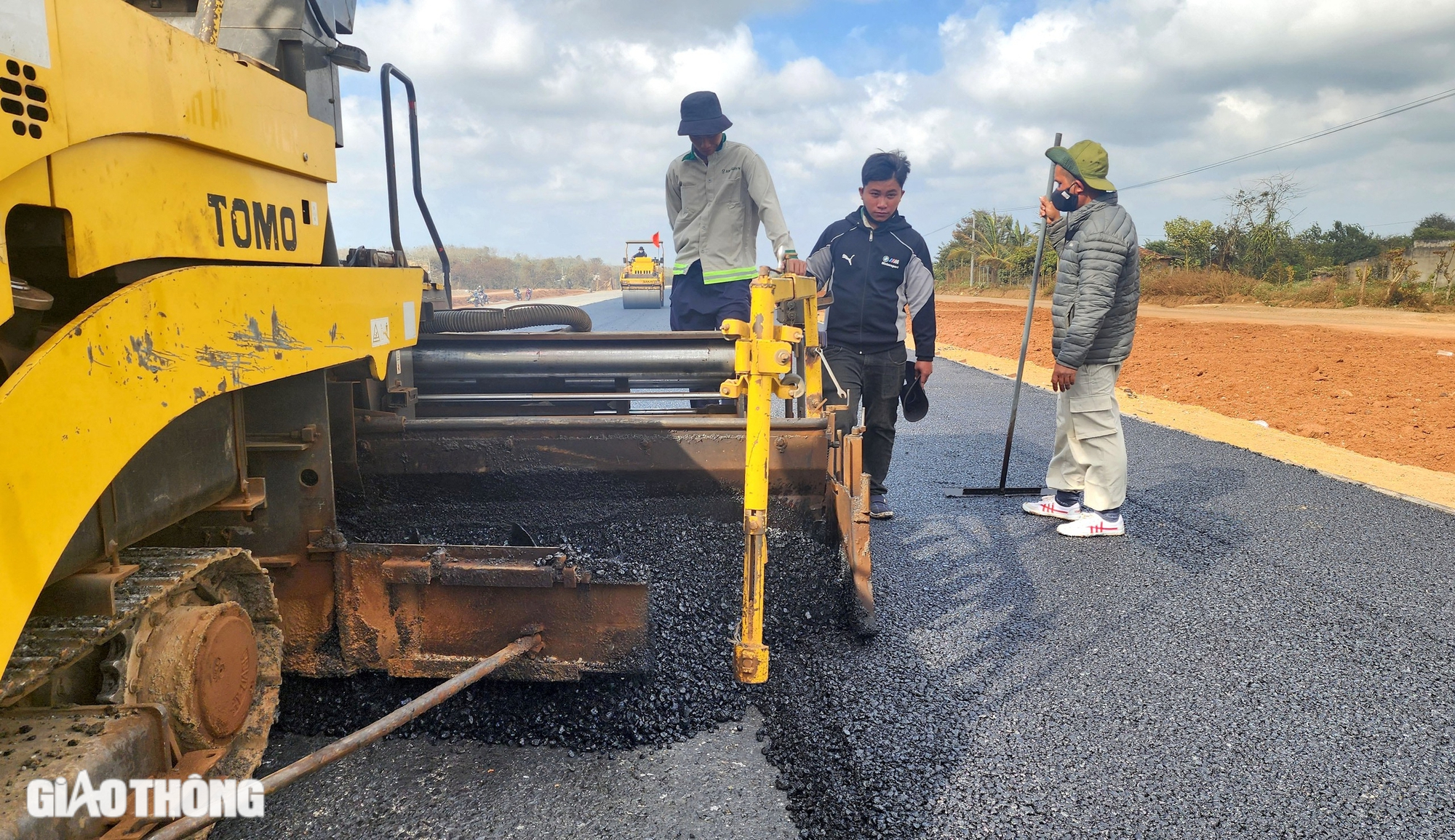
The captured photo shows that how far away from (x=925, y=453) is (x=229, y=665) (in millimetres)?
5890

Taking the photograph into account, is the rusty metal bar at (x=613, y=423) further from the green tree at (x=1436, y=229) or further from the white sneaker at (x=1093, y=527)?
the green tree at (x=1436, y=229)

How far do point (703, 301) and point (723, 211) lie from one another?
0.55 metres

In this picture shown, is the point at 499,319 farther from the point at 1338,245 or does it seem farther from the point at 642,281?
the point at 1338,245

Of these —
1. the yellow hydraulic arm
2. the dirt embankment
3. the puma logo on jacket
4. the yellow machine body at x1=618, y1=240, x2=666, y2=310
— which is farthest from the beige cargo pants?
the yellow machine body at x1=618, y1=240, x2=666, y2=310

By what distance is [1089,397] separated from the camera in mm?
4844

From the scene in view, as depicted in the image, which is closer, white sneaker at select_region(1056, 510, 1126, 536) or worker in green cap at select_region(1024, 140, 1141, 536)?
worker in green cap at select_region(1024, 140, 1141, 536)

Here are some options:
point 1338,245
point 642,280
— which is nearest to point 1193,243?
point 1338,245

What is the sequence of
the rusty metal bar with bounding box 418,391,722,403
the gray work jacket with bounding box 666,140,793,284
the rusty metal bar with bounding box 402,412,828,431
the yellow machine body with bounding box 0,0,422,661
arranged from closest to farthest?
the yellow machine body with bounding box 0,0,422,661 → the rusty metal bar with bounding box 402,412,828,431 → the rusty metal bar with bounding box 418,391,722,403 → the gray work jacket with bounding box 666,140,793,284

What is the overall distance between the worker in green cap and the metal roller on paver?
197 cm

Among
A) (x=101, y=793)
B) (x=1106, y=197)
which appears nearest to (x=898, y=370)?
(x=1106, y=197)

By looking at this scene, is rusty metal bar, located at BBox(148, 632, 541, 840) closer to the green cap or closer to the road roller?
the green cap

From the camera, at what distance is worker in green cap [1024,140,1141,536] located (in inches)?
183

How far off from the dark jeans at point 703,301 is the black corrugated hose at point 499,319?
0.62 metres

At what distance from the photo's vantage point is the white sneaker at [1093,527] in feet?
15.9
